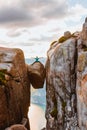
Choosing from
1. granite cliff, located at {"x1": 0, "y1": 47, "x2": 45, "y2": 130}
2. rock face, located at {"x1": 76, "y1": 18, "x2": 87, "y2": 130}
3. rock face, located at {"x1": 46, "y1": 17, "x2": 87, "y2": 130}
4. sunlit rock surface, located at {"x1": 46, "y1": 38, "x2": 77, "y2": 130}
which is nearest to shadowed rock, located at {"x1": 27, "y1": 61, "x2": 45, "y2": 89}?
granite cliff, located at {"x1": 0, "y1": 47, "x2": 45, "y2": 130}

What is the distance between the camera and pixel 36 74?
6250cm

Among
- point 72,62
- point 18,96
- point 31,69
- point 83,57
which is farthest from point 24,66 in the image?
point 83,57

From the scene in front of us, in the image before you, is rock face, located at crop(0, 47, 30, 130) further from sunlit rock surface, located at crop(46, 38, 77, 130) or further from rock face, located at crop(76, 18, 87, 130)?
rock face, located at crop(76, 18, 87, 130)

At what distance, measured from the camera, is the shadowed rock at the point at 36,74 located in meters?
63.0

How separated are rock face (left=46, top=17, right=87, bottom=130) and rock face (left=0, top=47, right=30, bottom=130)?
324 inches

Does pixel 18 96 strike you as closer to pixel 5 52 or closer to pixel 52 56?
pixel 5 52

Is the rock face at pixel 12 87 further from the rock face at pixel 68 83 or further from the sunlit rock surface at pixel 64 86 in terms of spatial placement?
the sunlit rock surface at pixel 64 86

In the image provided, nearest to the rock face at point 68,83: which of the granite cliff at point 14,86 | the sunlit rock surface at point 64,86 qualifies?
the sunlit rock surface at point 64,86

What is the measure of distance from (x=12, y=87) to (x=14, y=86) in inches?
30.8

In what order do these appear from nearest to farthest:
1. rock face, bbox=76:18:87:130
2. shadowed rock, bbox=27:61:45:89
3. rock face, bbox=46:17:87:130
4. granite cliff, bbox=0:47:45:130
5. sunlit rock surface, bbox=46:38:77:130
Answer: rock face, bbox=76:18:87:130
rock face, bbox=46:17:87:130
sunlit rock surface, bbox=46:38:77:130
granite cliff, bbox=0:47:45:130
shadowed rock, bbox=27:61:45:89

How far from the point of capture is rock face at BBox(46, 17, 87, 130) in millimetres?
40094

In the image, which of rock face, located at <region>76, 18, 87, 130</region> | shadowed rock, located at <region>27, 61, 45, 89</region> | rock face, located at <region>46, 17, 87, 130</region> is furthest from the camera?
shadowed rock, located at <region>27, 61, 45, 89</region>

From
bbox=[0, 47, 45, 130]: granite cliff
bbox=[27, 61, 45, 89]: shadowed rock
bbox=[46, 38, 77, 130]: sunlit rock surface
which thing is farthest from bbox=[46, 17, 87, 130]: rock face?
bbox=[27, 61, 45, 89]: shadowed rock

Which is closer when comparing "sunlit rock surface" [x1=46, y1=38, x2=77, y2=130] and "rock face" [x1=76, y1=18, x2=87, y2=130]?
"rock face" [x1=76, y1=18, x2=87, y2=130]
